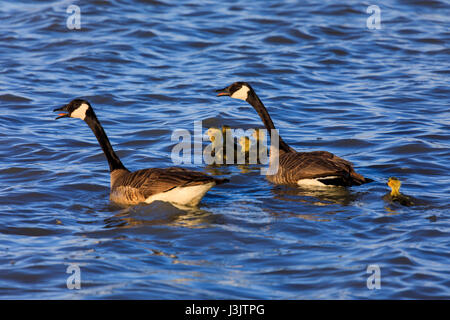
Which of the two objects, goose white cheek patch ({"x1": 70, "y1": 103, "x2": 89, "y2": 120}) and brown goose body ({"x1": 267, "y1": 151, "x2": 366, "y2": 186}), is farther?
goose white cheek patch ({"x1": 70, "y1": 103, "x2": 89, "y2": 120})

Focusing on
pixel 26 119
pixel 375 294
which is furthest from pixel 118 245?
pixel 26 119

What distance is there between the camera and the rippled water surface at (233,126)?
7.12m

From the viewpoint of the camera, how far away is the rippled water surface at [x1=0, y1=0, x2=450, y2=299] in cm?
712

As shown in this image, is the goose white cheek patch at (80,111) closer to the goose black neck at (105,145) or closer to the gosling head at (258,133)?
the goose black neck at (105,145)

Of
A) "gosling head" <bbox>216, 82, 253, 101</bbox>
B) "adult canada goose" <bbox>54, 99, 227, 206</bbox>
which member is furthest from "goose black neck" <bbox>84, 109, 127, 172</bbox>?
"gosling head" <bbox>216, 82, 253, 101</bbox>

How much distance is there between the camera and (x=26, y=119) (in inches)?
530

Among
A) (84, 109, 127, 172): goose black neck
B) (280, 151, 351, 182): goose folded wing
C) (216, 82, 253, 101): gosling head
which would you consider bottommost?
(280, 151, 351, 182): goose folded wing

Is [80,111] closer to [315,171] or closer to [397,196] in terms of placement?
[315,171]

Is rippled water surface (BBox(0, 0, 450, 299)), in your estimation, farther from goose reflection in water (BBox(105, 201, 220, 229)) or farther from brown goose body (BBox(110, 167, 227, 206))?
brown goose body (BBox(110, 167, 227, 206))

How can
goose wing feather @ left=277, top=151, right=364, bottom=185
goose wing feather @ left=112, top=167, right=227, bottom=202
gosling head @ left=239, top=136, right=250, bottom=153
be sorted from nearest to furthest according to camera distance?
goose wing feather @ left=112, top=167, right=227, bottom=202 → goose wing feather @ left=277, top=151, right=364, bottom=185 → gosling head @ left=239, top=136, right=250, bottom=153

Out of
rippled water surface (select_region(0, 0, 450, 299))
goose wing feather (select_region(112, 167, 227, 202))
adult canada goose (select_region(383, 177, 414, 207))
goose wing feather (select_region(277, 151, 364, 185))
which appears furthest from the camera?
goose wing feather (select_region(277, 151, 364, 185))
